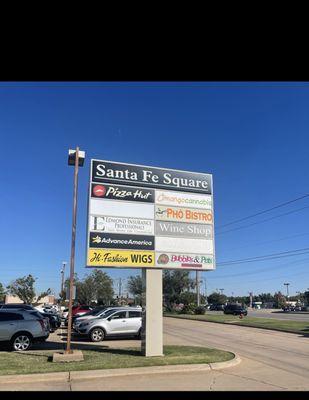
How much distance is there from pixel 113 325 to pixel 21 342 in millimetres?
6245

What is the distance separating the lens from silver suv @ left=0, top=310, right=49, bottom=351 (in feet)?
56.6

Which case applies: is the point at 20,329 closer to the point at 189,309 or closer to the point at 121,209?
the point at 121,209

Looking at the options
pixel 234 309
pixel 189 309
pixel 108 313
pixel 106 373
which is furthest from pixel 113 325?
pixel 234 309

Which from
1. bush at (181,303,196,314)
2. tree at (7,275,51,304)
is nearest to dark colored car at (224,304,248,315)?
bush at (181,303,196,314)

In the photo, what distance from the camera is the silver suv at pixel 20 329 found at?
56.6ft

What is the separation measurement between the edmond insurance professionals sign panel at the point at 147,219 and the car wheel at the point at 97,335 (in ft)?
26.6

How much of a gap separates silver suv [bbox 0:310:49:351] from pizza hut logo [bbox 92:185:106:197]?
5.86 meters

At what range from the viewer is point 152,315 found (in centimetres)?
1541

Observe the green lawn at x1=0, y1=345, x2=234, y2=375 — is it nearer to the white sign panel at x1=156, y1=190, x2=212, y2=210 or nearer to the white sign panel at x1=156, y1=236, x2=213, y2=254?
the white sign panel at x1=156, y1=236, x2=213, y2=254

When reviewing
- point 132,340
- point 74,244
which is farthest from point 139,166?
point 132,340

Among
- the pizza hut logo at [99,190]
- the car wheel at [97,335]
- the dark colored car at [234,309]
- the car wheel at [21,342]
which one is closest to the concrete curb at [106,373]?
the pizza hut logo at [99,190]

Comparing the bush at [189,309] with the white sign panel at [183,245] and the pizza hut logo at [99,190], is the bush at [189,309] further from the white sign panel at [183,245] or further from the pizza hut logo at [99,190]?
the pizza hut logo at [99,190]

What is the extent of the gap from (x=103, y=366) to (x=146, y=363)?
1.31 m
